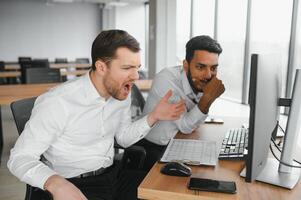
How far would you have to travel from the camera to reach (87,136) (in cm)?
146

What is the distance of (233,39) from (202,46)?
18.0 ft

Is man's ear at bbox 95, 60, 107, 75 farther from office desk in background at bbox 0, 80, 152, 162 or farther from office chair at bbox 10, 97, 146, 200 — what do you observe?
office desk in background at bbox 0, 80, 152, 162

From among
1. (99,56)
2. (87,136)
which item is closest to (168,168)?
(87,136)

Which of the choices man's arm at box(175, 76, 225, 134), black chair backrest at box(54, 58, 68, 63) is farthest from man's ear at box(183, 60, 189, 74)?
black chair backrest at box(54, 58, 68, 63)

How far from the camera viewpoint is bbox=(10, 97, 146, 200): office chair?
4.53ft

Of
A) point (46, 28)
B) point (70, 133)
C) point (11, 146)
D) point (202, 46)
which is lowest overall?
point (11, 146)

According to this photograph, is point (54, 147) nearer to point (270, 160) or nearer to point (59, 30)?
point (270, 160)

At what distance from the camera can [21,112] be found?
1544mm

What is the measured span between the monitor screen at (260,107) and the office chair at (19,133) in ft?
2.74

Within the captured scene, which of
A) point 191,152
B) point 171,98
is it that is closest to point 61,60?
point 171,98

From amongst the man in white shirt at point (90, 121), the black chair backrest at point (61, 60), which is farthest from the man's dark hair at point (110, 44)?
the black chair backrest at point (61, 60)

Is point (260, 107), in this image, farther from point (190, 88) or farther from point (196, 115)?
point (190, 88)

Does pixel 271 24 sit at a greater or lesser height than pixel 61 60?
greater

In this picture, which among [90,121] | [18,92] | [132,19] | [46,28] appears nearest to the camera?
[90,121]
